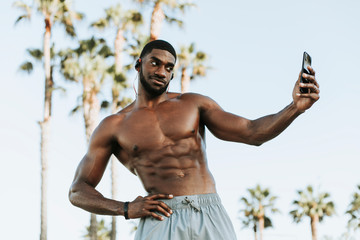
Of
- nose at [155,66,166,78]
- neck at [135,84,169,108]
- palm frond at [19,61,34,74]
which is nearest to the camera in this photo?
nose at [155,66,166,78]

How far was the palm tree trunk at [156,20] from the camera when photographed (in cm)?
1880

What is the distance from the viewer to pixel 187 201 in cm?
332

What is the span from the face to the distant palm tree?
17.0 metres

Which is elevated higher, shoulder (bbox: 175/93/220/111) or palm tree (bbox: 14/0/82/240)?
palm tree (bbox: 14/0/82/240)

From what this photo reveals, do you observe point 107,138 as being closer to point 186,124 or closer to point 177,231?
point 186,124

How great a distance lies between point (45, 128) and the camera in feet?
65.9

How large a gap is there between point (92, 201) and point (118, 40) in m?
21.9

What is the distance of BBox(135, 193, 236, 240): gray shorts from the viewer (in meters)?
3.27

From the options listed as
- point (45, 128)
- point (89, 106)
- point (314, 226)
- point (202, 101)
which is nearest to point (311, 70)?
point (202, 101)

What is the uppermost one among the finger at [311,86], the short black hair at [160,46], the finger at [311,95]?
the short black hair at [160,46]

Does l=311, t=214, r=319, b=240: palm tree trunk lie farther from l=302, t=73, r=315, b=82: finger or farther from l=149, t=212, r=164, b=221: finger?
l=302, t=73, r=315, b=82: finger

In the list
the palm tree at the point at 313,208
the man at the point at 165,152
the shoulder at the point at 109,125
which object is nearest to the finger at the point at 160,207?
the man at the point at 165,152

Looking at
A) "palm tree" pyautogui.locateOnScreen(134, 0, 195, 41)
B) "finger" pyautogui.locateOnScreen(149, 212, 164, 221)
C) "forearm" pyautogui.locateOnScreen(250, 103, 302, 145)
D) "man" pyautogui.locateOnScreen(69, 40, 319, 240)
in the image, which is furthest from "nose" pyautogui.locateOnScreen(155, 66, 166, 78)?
"palm tree" pyautogui.locateOnScreen(134, 0, 195, 41)

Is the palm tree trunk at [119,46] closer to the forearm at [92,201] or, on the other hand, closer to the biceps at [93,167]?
the biceps at [93,167]
